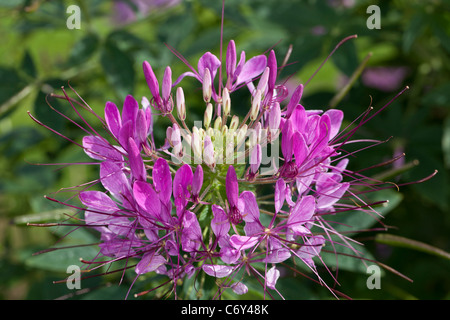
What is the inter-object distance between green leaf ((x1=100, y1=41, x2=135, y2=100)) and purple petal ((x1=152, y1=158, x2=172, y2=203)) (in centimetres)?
55

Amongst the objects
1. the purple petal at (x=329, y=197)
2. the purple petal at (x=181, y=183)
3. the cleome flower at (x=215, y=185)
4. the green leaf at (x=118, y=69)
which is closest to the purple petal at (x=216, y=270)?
the cleome flower at (x=215, y=185)

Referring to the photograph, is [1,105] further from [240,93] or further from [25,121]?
[25,121]

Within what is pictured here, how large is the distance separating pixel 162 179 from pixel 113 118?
18 cm

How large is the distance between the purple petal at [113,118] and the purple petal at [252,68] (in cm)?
27

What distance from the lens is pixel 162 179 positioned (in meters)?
0.82

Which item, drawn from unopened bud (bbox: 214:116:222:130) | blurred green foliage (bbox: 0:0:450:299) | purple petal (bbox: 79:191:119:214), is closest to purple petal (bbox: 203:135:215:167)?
unopened bud (bbox: 214:116:222:130)

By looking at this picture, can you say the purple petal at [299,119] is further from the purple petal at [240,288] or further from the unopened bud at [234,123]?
the purple petal at [240,288]

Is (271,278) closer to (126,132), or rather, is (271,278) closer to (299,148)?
(299,148)

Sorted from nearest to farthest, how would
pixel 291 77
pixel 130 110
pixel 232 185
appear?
pixel 232 185 < pixel 130 110 < pixel 291 77

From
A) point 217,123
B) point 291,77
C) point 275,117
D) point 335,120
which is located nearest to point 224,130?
point 217,123

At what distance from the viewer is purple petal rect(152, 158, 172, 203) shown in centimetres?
81

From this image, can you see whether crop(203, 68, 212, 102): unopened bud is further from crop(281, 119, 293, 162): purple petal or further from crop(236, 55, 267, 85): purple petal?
crop(281, 119, 293, 162): purple petal

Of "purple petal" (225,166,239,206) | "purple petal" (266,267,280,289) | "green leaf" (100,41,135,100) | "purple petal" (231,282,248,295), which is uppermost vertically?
"green leaf" (100,41,135,100)
